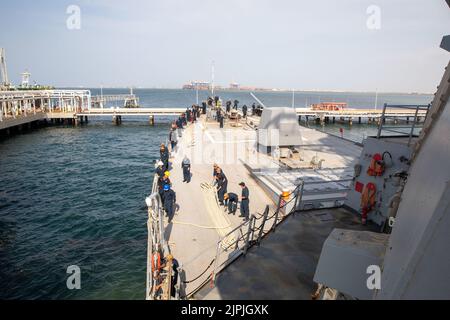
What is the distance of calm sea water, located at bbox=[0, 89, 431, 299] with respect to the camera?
45.6 ft

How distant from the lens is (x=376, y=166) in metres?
9.12

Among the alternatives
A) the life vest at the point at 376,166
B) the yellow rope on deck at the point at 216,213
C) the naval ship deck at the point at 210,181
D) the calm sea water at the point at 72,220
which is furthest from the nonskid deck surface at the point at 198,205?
the life vest at the point at 376,166

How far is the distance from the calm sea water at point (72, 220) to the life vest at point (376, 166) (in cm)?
993

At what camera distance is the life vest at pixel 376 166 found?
29.8 feet

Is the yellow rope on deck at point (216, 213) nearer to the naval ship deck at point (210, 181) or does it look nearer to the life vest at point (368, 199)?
the naval ship deck at point (210, 181)

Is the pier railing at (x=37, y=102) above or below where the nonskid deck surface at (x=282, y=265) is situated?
above

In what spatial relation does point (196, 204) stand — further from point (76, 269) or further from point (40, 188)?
point (40, 188)

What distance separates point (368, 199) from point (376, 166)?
1010 mm

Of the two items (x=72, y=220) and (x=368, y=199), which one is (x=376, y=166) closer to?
(x=368, y=199)

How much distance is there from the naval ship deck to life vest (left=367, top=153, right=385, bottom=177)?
2125 mm

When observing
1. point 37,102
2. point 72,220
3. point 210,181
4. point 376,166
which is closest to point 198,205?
point 210,181

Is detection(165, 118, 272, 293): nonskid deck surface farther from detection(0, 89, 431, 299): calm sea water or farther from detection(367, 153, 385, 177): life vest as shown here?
detection(367, 153, 385, 177): life vest

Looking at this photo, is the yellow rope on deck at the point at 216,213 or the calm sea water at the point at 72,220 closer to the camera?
the yellow rope on deck at the point at 216,213
